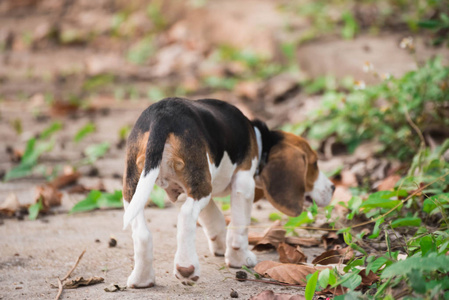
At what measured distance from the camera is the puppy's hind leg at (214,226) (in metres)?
3.28

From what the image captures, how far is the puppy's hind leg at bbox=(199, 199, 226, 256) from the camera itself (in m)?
3.28

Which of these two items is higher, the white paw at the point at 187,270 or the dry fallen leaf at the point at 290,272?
the white paw at the point at 187,270

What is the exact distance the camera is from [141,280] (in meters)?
2.71

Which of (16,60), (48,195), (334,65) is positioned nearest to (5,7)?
(16,60)

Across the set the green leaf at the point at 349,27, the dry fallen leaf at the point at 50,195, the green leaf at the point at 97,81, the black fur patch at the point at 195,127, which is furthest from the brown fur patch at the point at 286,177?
the green leaf at the point at 97,81

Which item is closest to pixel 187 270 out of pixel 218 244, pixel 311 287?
pixel 311 287

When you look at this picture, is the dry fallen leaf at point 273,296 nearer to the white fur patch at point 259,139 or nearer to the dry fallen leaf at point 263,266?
the dry fallen leaf at point 263,266

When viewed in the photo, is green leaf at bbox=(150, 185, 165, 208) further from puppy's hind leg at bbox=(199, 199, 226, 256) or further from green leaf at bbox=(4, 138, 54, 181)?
green leaf at bbox=(4, 138, 54, 181)

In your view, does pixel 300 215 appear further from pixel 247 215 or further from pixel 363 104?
pixel 363 104

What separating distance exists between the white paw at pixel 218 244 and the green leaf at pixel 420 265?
136 centimetres

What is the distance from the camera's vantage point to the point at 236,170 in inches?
125

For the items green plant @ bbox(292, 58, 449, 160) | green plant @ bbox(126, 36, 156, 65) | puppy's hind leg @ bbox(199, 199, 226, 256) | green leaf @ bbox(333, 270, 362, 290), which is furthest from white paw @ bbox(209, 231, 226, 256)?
green plant @ bbox(126, 36, 156, 65)

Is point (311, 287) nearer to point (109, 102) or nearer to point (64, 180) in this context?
point (64, 180)

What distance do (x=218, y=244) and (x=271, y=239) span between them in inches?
12.7
